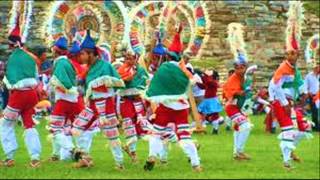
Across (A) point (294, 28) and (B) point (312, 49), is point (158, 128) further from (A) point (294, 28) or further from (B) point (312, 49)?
(B) point (312, 49)

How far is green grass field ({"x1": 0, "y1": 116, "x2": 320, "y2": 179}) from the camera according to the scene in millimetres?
13930

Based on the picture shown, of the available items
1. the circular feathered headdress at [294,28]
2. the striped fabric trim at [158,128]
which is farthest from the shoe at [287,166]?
the striped fabric trim at [158,128]

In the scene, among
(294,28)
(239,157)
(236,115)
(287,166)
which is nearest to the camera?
(287,166)

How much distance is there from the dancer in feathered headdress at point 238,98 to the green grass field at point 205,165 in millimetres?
314

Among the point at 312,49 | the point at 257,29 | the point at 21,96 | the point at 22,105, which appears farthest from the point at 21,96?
the point at 257,29

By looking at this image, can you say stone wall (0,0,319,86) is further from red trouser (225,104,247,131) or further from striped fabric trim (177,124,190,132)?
striped fabric trim (177,124,190,132)

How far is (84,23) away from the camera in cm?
1975

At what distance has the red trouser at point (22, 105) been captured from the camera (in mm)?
14945

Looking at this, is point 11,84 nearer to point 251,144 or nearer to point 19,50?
point 19,50

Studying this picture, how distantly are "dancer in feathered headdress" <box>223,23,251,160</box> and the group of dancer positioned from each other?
21 centimetres

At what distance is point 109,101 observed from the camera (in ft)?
48.3

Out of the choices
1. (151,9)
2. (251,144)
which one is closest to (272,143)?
(251,144)

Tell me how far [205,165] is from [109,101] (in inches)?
79.0

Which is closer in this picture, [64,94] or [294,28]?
[64,94]
